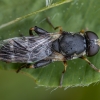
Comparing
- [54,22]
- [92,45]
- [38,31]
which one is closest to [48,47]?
[38,31]

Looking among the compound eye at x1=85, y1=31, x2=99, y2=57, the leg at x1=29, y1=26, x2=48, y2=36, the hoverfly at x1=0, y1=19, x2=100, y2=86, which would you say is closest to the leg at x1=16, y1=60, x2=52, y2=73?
the hoverfly at x1=0, y1=19, x2=100, y2=86

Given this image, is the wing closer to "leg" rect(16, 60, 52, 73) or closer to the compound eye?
"leg" rect(16, 60, 52, 73)

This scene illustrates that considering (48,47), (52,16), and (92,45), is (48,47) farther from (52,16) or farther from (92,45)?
(92,45)

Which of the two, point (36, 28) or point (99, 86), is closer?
point (36, 28)

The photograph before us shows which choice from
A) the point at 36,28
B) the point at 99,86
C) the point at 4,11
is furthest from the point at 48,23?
the point at 99,86

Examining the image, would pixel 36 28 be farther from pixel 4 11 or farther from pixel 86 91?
pixel 86 91

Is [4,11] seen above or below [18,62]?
above

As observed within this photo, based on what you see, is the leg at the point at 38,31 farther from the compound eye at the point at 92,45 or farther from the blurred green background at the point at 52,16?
the compound eye at the point at 92,45
